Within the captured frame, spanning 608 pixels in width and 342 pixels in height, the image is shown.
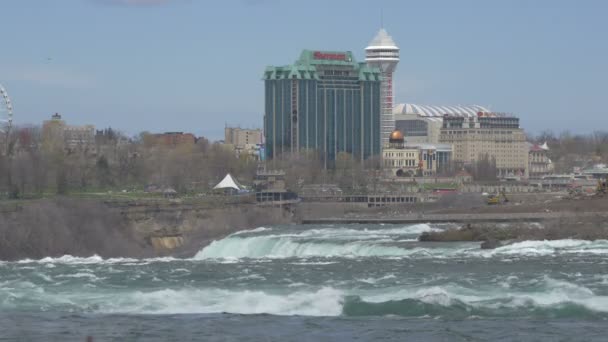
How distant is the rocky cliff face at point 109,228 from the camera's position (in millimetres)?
94938

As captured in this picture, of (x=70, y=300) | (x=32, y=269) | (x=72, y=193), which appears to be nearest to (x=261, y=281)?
(x=70, y=300)

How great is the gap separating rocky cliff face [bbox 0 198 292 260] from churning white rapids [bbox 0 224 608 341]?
13.1 ft

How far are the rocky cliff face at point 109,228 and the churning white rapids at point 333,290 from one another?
3.98m

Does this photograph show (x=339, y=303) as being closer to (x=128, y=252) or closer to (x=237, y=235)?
(x=128, y=252)

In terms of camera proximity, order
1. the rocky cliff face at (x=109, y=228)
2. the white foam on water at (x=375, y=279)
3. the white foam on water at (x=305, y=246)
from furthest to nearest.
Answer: the rocky cliff face at (x=109, y=228), the white foam on water at (x=305, y=246), the white foam on water at (x=375, y=279)

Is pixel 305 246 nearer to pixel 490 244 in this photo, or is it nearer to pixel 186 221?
pixel 490 244

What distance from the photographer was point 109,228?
10450 cm

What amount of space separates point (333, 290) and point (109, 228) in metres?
42.8

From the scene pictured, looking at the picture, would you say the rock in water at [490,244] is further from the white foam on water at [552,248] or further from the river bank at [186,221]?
the river bank at [186,221]

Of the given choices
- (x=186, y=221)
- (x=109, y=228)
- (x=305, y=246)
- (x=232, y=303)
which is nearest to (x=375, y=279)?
(x=232, y=303)

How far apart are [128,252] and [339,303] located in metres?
40.1

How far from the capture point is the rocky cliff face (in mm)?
94938

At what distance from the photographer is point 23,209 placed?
104m

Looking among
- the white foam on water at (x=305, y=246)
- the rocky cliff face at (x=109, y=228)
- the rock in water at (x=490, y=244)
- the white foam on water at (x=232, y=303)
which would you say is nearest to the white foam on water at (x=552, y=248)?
the rock in water at (x=490, y=244)
